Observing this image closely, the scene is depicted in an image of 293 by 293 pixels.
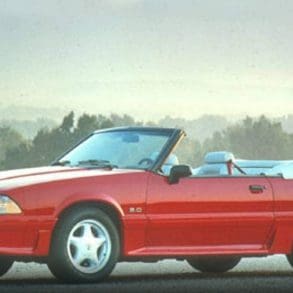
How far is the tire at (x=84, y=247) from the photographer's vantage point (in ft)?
38.5

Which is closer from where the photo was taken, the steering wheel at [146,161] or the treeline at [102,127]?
the steering wheel at [146,161]

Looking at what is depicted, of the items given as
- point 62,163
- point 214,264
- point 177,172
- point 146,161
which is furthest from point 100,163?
point 214,264

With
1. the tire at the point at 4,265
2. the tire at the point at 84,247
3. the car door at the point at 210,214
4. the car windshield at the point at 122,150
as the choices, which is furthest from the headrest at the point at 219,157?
the tire at the point at 4,265

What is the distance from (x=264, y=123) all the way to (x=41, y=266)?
136347 millimetres

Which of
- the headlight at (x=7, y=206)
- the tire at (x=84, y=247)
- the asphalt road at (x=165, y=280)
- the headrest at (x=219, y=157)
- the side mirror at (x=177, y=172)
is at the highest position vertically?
the headrest at (x=219, y=157)

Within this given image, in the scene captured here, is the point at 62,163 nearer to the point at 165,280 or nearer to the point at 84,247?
the point at 84,247

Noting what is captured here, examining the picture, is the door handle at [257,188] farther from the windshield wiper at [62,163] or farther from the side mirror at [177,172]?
the windshield wiper at [62,163]

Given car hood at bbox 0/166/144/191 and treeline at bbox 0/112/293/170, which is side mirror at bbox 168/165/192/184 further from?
treeline at bbox 0/112/293/170

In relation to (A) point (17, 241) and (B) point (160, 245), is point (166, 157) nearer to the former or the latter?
(B) point (160, 245)

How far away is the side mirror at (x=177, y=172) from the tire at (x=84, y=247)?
0.75 metres

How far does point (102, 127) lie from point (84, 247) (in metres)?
139

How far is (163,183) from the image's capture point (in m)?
12.3

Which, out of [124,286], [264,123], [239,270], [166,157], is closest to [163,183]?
[166,157]

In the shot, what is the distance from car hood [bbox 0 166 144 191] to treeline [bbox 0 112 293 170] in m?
98.9
